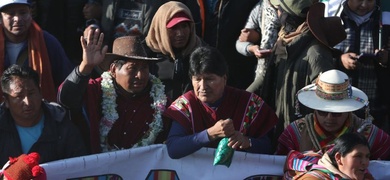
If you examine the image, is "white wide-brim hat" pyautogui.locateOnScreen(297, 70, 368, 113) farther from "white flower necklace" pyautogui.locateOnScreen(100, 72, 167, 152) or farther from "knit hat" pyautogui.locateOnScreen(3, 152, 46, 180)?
"knit hat" pyautogui.locateOnScreen(3, 152, 46, 180)

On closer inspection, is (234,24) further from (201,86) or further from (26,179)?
(26,179)

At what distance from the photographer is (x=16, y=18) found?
7582mm

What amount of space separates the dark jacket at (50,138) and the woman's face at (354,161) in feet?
5.92

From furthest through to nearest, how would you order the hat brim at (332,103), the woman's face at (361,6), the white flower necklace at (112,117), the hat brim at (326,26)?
the woman's face at (361,6) < the hat brim at (326,26) < the white flower necklace at (112,117) < the hat brim at (332,103)

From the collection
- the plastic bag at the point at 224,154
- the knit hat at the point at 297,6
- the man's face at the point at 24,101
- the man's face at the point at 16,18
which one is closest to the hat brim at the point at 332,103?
the plastic bag at the point at 224,154

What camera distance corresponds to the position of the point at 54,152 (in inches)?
262

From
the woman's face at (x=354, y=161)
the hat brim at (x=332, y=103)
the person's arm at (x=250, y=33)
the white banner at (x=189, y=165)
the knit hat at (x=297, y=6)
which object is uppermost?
the knit hat at (x=297, y=6)

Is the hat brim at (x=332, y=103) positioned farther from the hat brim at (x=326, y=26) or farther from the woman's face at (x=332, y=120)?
the hat brim at (x=326, y=26)

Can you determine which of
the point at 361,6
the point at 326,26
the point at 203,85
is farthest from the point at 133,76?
the point at 361,6

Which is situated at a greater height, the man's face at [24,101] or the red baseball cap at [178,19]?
the red baseball cap at [178,19]

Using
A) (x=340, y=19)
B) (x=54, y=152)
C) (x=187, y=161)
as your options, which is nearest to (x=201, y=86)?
(x=187, y=161)

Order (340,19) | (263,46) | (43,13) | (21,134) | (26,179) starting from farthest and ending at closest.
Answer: (43,13), (263,46), (340,19), (21,134), (26,179)

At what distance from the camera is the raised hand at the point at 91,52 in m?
6.62

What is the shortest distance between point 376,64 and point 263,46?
0.97 metres
